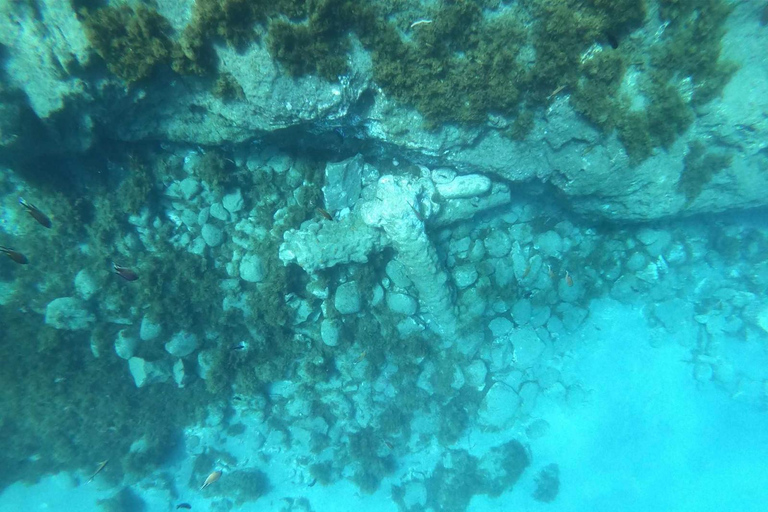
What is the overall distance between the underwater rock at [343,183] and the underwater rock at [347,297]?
6.33 feet

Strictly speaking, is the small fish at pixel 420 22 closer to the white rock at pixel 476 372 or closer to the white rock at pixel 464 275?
the white rock at pixel 464 275

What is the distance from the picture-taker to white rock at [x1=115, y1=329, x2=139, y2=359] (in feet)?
29.4

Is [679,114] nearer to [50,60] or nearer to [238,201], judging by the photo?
[238,201]

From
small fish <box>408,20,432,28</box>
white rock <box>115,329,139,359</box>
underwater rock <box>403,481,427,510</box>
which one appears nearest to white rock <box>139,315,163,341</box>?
white rock <box>115,329,139,359</box>

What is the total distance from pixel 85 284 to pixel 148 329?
162 centimetres

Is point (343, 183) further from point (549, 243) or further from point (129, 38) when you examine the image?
point (549, 243)

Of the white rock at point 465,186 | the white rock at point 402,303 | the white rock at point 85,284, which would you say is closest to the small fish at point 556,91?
the white rock at point 465,186

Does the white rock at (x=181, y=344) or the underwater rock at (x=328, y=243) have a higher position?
the underwater rock at (x=328, y=243)

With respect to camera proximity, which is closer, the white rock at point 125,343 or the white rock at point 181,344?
the white rock at point 125,343

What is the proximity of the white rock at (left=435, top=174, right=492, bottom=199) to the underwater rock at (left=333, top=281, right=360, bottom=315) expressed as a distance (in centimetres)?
314

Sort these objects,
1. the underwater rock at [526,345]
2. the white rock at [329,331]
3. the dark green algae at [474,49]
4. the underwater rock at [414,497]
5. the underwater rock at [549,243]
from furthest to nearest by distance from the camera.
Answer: the underwater rock at [414,497], the underwater rock at [526,345], the underwater rock at [549,243], the white rock at [329,331], the dark green algae at [474,49]

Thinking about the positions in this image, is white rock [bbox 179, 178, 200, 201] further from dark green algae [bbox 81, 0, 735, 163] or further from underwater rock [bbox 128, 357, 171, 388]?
underwater rock [bbox 128, 357, 171, 388]

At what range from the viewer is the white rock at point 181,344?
9109 millimetres

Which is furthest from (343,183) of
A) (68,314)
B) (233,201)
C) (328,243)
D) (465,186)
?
(68,314)
